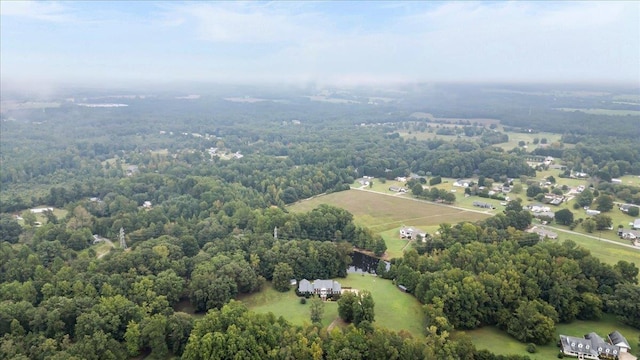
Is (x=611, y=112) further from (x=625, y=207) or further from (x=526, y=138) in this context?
(x=625, y=207)

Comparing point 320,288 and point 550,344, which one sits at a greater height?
point 320,288

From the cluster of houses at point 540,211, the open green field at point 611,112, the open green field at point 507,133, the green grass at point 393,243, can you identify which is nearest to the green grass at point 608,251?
the cluster of houses at point 540,211

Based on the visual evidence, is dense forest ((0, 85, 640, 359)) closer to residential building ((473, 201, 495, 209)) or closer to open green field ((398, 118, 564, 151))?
residential building ((473, 201, 495, 209))

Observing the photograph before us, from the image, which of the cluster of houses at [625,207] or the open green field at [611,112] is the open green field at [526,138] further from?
the cluster of houses at [625,207]

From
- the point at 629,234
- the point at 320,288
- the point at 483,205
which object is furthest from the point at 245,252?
the point at 629,234

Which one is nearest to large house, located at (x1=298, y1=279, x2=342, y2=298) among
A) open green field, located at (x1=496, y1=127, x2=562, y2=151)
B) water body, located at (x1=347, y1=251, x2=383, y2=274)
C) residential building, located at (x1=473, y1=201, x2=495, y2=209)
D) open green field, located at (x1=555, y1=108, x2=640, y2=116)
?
water body, located at (x1=347, y1=251, x2=383, y2=274)

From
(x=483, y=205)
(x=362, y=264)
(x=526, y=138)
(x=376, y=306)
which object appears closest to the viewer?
(x=376, y=306)

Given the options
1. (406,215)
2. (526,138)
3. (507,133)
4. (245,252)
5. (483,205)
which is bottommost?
(406,215)
